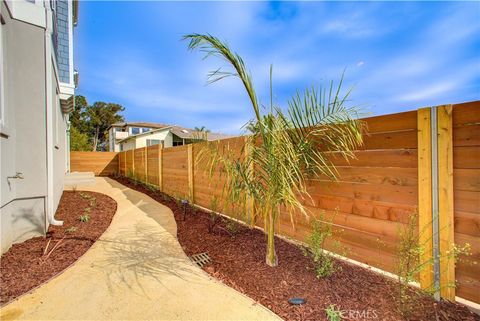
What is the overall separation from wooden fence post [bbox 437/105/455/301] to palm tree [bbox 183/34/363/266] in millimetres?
631

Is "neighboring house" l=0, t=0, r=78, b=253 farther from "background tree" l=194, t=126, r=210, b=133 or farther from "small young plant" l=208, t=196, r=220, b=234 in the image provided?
"small young plant" l=208, t=196, r=220, b=234

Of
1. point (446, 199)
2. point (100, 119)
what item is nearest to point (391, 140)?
point (446, 199)

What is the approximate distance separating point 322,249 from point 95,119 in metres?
38.6

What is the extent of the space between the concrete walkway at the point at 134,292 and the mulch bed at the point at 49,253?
16 centimetres

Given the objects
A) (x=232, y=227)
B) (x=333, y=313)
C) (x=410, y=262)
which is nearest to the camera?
(x=333, y=313)

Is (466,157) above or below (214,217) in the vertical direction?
above

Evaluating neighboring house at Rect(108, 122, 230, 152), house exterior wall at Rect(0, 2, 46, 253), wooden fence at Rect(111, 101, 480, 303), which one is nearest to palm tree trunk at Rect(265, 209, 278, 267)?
wooden fence at Rect(111, 101, 480, 303)

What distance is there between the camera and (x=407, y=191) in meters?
2.17

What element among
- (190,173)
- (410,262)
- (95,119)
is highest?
(95,119)

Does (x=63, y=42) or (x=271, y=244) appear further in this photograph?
(x=63, y=42)

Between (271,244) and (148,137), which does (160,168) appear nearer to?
(271,244)

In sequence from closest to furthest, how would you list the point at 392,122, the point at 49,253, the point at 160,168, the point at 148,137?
the point at 392,122, the point at 49,253, the point at 160,168, the point at 148,137

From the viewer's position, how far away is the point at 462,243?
1873 mm

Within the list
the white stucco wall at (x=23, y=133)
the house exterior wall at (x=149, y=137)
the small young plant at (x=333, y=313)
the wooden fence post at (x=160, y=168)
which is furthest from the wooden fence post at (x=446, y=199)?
the house exterior wall at (x=149, y=137)
